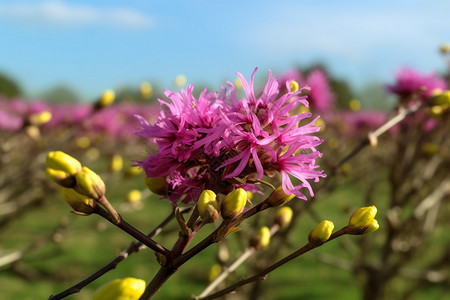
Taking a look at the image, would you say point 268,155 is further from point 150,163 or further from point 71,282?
point 71,282

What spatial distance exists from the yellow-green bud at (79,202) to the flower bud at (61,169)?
0.03m

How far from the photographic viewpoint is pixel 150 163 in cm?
107

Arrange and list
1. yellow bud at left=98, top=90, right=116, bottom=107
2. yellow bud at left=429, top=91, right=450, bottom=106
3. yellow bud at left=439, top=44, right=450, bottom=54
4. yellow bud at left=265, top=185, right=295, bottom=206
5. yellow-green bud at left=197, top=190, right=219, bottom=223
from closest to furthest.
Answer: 1. yellow-green bud at left=197, top=190, right=219, bottom=223
2. yellow bud at left=265, top=185, right=295, bottom=206
3. yellow bud at left=429, top=91, right=450, bottom=106
4. yellow bud at left=98, top=90, right=116, bottom=107
5. yellow bud at left=439, top=44, right=450, bottom=54

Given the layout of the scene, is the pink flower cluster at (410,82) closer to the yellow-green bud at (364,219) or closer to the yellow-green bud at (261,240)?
the yellow-green bud at (261,240)

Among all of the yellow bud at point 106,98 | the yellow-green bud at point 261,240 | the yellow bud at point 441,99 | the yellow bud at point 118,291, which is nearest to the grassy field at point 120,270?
the yellow bud at point 106,98

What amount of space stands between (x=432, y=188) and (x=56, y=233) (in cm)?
358

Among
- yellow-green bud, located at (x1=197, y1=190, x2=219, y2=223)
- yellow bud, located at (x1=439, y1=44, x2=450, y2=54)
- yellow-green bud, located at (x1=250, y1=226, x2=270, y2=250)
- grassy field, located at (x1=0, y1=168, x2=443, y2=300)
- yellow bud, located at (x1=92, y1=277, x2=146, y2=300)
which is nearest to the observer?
yellow bud, located at (x1=92, y1=277, x2=146, y2=300)

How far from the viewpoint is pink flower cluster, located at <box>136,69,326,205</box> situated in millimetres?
990

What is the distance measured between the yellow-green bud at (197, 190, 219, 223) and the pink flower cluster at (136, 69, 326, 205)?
7 centimetres

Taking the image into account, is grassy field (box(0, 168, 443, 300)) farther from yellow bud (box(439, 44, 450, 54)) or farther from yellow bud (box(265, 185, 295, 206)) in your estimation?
yellow bud (box(265, 185, 295, 206))

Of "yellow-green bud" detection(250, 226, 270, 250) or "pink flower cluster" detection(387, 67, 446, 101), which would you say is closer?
"yellow-green bud" detection(250, 226, 270, 250)

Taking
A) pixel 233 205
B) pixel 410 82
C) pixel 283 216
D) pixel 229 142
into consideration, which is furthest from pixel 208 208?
pixel 410 82

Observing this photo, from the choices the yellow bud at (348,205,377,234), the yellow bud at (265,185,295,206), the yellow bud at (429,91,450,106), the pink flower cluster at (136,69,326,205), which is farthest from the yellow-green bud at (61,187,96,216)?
the yellow bud at (429,91,450,106)

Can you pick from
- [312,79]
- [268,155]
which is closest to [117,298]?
[268,155]
